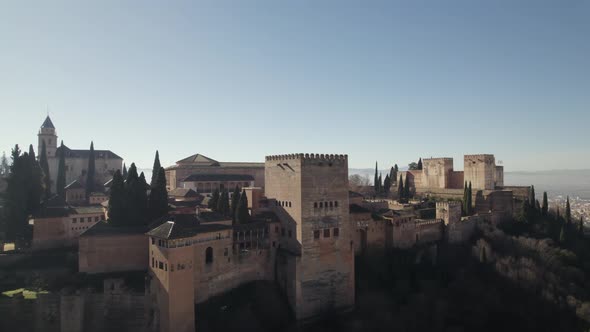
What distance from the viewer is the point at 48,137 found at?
54.2 meters

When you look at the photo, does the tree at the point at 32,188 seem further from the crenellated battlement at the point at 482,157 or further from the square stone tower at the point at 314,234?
the crenellated battlement at the point at 482,157

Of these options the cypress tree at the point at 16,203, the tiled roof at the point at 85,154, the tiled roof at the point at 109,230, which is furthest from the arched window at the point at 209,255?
the tiled roof at the point at 85,154

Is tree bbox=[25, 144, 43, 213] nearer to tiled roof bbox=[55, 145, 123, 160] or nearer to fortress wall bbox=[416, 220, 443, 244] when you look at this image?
tiled roof bbox=[55, 145, 123, 160]

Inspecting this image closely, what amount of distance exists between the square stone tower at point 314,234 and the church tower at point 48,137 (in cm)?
4025

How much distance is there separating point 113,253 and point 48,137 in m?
37.5

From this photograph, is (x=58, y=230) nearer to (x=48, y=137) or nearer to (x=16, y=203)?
(x=16, y=203)

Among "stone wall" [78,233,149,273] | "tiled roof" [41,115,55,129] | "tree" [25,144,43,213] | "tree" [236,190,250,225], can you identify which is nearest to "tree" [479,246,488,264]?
"tree" [236,190,250,225]

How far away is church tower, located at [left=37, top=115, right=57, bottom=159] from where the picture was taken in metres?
53.8

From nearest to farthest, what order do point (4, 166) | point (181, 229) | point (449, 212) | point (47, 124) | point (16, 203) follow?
point (181, 229) < point (16, 203) < point (449, 212) < point (47, 124) < point (4, 166)

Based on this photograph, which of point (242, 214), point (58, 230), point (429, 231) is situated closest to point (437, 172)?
point (429, 231)

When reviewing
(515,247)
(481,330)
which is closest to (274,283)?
(481,330)

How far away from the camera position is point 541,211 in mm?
44906

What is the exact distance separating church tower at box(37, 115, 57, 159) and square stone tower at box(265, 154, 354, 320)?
132 feet

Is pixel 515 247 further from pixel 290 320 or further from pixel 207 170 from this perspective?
pixel 207 170
